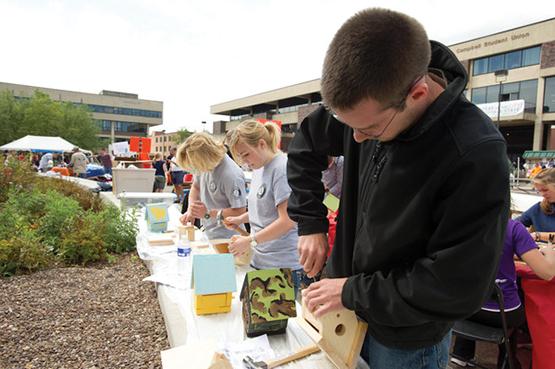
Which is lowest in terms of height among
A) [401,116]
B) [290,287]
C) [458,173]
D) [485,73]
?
[290,287]

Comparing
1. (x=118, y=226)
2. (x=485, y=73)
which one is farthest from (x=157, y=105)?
(x=118, y=226)

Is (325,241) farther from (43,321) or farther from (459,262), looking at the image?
(43,321)

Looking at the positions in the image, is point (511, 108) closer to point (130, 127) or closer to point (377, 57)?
point (377, 57)

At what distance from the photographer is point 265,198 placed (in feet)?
6.38

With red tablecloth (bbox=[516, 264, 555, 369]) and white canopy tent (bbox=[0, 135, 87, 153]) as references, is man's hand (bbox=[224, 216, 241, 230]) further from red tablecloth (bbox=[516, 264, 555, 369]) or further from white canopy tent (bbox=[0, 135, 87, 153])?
white canopy tent (bbox=[0, 135, 87, 153])


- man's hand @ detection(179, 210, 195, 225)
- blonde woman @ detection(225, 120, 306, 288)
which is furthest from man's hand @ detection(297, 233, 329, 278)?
man's hand @ detection(179, 210, 195, 225)

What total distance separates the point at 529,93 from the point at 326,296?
31.6 metres

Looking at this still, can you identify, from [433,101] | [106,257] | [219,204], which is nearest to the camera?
[433,101]

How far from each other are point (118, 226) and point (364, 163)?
3.38 meters

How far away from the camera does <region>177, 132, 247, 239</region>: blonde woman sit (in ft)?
7.98

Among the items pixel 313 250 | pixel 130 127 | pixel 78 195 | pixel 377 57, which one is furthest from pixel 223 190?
pixel 130 127

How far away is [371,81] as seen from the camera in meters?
0.67

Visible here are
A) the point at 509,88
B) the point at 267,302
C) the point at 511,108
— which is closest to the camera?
the point at 267,302

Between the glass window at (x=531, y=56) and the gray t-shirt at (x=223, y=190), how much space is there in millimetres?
30048
